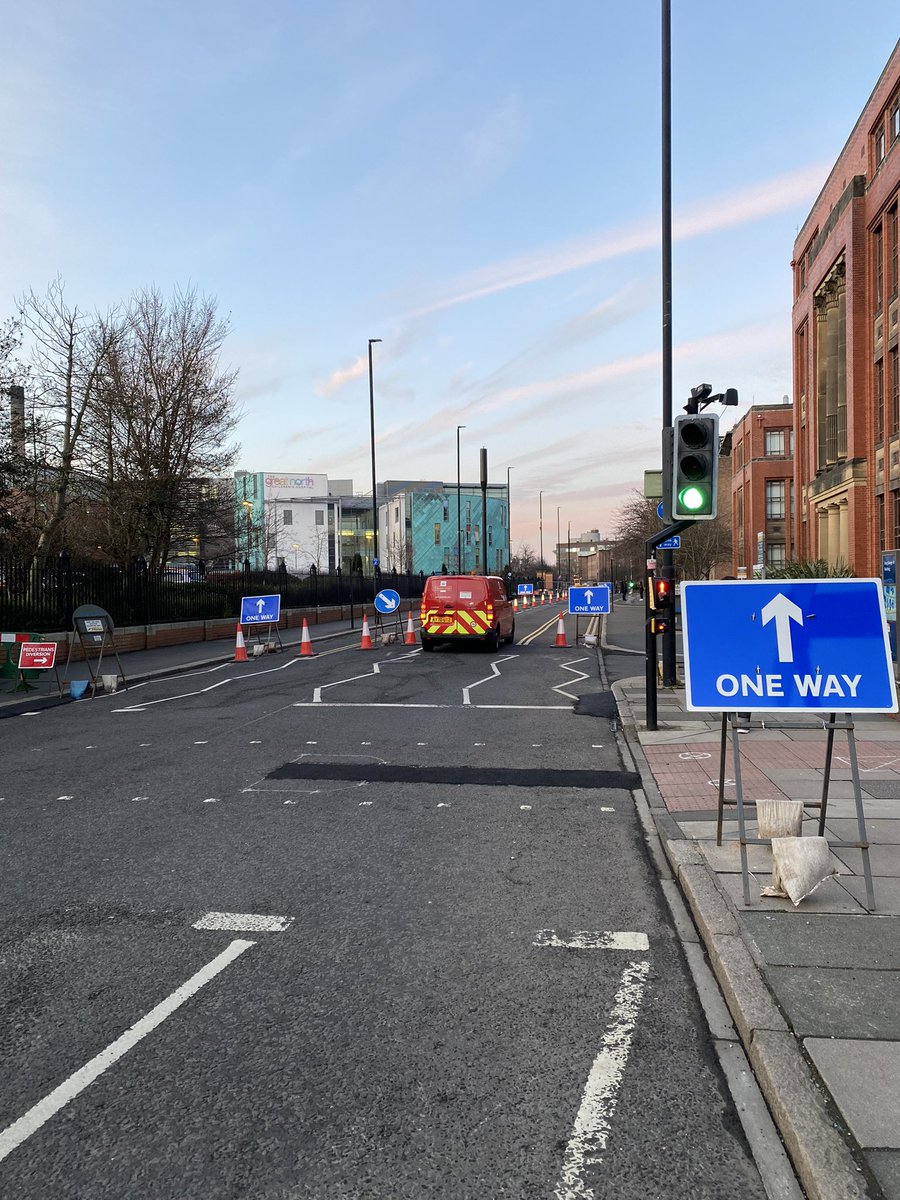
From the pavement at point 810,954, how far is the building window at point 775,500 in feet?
196

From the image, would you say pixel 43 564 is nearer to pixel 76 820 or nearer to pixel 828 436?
pixel 76 820

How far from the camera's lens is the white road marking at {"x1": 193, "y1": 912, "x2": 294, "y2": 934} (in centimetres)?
455

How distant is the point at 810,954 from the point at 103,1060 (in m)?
3.09

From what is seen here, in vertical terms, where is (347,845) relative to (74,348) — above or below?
below

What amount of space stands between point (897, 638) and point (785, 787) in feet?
19.0

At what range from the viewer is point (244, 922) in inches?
183

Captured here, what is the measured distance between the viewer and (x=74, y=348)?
25.1 metres

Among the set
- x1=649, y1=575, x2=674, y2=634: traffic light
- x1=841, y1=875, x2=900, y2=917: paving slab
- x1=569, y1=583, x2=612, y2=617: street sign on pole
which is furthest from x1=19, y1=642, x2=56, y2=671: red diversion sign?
x1=569, y1=583, x2=612, y2=617: street sign on pole

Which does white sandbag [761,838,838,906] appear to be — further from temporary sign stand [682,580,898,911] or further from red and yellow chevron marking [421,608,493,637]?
red and yellow chevron marking [421,608,493,637]

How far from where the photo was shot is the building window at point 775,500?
63972 millimetres

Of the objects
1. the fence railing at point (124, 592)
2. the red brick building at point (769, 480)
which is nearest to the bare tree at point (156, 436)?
the fence railing at point (124, 592)

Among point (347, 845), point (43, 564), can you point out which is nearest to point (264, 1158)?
point (347, 845)

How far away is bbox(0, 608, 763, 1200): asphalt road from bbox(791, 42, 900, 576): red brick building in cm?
2617

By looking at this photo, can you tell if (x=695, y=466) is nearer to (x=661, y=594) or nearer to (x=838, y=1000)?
(x=661, y=594)
